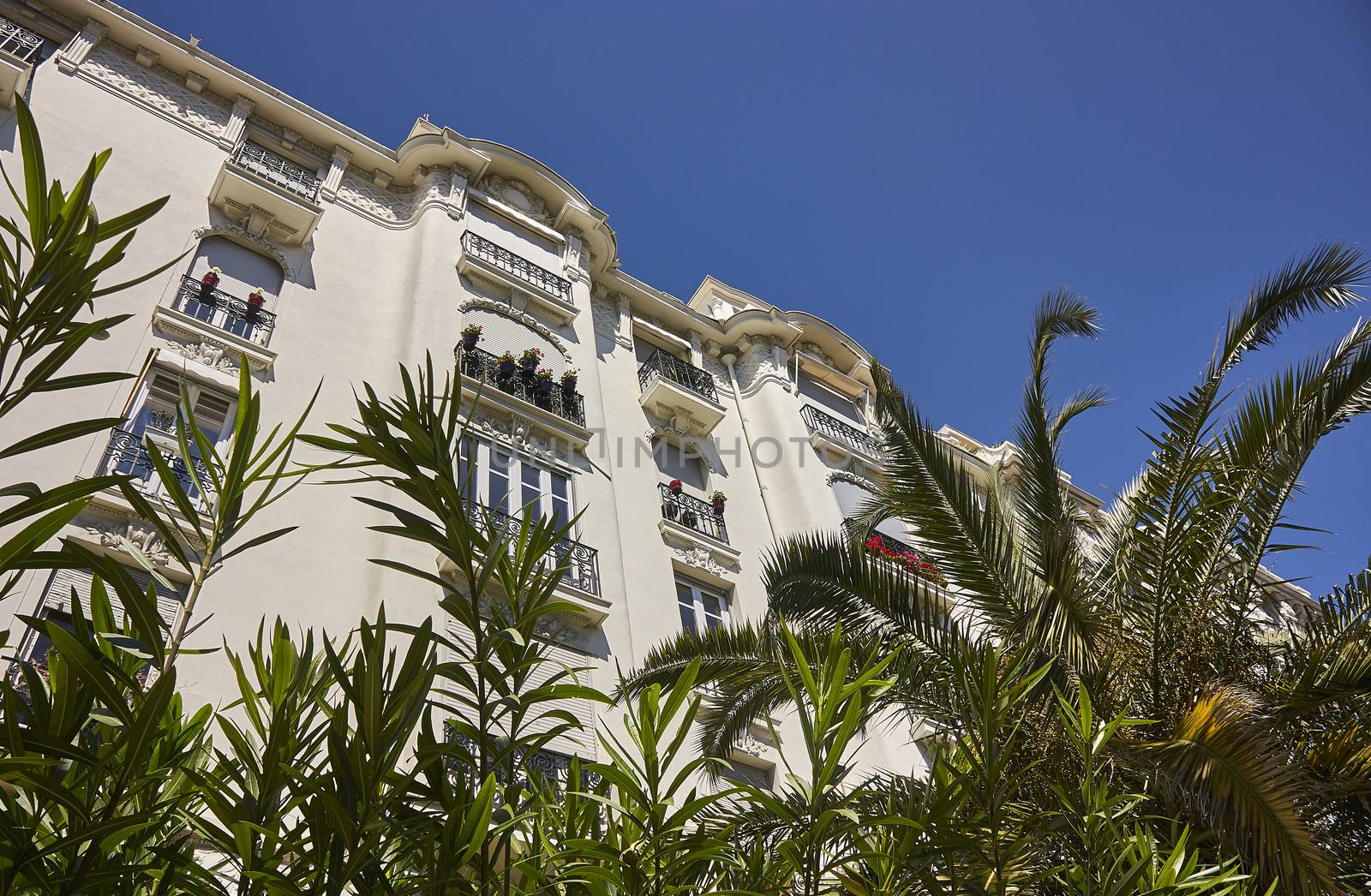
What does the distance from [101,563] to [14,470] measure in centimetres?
778

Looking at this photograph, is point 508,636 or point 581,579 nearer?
point 508,636

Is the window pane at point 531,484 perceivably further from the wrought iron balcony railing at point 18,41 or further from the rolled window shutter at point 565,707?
the wrought iron balcony railing at point 18,41

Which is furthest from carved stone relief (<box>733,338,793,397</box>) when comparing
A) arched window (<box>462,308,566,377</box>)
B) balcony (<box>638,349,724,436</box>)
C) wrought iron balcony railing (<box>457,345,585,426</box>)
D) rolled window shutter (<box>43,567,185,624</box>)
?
rolled window shutter (<box>43,567,185,624</box>)

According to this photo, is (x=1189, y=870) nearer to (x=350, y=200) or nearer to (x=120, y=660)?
(x=120, y=660)

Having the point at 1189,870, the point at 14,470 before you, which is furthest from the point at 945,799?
the point at 14,470

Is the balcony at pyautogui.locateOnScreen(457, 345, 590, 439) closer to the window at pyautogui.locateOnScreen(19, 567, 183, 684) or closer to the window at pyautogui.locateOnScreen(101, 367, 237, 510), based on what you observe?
the window at pyautogui.locateOnScreen(101, 367, 237, 510)

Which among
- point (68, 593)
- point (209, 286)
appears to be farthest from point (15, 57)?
point (68, 593)

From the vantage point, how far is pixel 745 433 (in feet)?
55.8

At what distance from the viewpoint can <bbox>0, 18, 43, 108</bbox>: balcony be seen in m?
11.3

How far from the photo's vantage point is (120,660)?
220cm

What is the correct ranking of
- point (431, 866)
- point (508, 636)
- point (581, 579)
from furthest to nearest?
point (581, 579)
point (508, 636)
point (431, 866)

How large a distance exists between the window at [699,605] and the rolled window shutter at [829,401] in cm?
577

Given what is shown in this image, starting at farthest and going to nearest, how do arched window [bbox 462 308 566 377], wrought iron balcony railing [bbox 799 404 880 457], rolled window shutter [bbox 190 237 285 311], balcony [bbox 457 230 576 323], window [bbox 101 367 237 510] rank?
wrought iron balcony railing [bbox 799 404 880 457], balcony [bbox 457 230 576 323], arched window [bbox 462 308 566 377], rolled window shutter [bbox 190 237 285 311], window [bbox 101 367 237 510]

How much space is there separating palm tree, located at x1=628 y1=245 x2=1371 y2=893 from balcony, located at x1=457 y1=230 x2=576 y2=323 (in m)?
7.51
